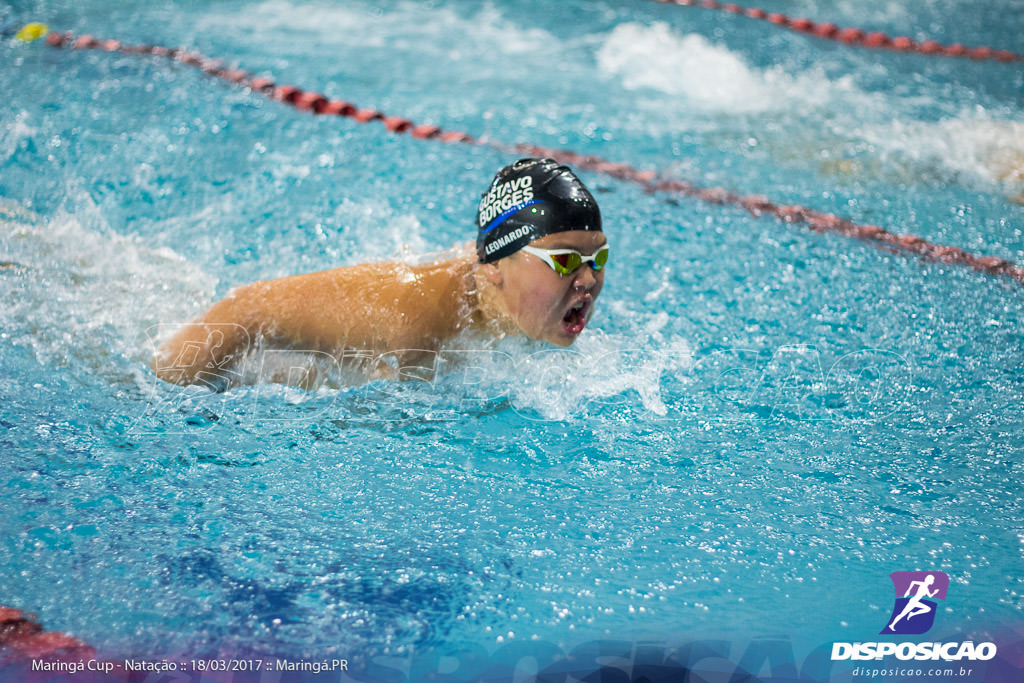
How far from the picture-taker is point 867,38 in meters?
7.36

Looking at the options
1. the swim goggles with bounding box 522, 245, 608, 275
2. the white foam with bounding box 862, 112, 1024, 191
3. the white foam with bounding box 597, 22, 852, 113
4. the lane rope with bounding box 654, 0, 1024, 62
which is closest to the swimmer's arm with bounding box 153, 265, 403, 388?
the swim goggles with bounding box 522, 245, 608, 275

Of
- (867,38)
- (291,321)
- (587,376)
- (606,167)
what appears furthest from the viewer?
(867,38)

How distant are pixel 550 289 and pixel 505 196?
368 mm

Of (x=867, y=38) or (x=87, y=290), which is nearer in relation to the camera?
(x=87, y=290)

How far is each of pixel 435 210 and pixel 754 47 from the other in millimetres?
3930

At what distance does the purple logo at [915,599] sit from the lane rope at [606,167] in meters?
2.13

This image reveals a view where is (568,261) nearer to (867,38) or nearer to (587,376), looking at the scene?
(587,376)

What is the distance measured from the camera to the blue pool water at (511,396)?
230cm

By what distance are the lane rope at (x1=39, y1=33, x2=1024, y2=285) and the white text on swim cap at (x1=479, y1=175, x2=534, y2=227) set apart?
2091 mm

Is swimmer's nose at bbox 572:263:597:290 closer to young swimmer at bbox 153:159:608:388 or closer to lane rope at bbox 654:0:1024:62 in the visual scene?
young swimmer at bbox 153:159:608:388

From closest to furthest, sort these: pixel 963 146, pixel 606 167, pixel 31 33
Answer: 1. pixel 606 167
2. pixel 963 146
3. pixel 31 33

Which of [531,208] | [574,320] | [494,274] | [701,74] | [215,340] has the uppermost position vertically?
[701,74]

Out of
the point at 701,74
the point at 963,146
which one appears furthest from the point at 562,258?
the point at 701,74

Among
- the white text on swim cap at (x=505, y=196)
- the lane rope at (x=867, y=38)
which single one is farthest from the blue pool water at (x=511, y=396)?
the lane rope at (x=867, y=38)
